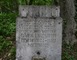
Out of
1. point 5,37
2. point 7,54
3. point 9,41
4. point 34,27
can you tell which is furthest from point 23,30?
point 5,37

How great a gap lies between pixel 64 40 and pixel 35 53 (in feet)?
6.60

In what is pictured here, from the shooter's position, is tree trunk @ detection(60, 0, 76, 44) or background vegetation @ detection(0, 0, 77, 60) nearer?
background vegetation @ detection(0, 0, 77, 60)

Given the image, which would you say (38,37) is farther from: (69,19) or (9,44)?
(9,44)

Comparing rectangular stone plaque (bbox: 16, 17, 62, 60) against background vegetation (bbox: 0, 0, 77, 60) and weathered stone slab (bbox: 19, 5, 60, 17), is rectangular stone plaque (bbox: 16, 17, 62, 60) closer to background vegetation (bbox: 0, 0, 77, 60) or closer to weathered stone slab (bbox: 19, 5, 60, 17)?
weathered stone slab (bbox: 19, 5, 60, 17)

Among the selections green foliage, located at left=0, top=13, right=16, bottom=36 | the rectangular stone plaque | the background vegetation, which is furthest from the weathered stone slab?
green foliage, located at left=0, top=13, right=16, bottom=36

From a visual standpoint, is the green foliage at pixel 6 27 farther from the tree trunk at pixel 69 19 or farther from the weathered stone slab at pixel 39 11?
the weathered stone slab at pixel 39 11

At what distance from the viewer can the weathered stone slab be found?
646cm

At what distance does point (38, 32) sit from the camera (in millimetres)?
6527

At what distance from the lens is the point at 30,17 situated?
21.2 feet

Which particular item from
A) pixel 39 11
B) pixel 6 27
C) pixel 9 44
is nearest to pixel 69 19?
pixel 39 11

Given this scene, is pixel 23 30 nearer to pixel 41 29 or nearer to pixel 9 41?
pixel 41 29

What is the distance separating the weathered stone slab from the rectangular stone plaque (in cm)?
13

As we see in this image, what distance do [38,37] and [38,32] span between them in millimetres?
143

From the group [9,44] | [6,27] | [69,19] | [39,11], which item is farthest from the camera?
[6,27]
